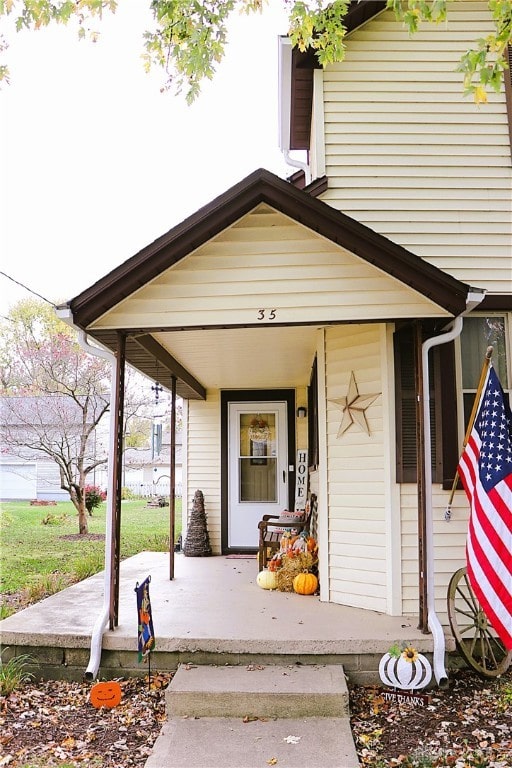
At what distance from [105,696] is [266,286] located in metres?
3.10

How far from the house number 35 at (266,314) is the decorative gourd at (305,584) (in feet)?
9.37

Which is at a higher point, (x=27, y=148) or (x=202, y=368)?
(x=27, y=148)

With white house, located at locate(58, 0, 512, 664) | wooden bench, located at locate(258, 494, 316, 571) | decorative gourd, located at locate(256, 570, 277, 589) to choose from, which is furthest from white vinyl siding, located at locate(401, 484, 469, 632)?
wooden bench, located at locate(258, 494, 316, 571)

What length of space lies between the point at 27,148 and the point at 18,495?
13968 mm

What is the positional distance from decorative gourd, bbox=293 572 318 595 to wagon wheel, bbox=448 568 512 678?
1470 mm

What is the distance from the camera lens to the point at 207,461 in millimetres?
10156

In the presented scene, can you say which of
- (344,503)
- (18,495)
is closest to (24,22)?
(344,503)

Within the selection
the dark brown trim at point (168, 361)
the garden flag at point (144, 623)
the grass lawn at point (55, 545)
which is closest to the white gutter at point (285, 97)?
the dark brown trim at point (168, 361)

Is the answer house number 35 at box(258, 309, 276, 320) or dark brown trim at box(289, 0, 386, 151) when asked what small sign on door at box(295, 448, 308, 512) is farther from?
house number 35 at box(258, 309, 276, 320)

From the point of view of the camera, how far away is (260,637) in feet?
15.7

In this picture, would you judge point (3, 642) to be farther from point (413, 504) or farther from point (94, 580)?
point (413, 504)

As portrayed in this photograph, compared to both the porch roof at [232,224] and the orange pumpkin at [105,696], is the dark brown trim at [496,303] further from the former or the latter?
the orange pumpkin at [105,696]

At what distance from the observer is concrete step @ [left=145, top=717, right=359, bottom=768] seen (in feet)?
A: 11.7

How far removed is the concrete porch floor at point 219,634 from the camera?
4727 millimetres
